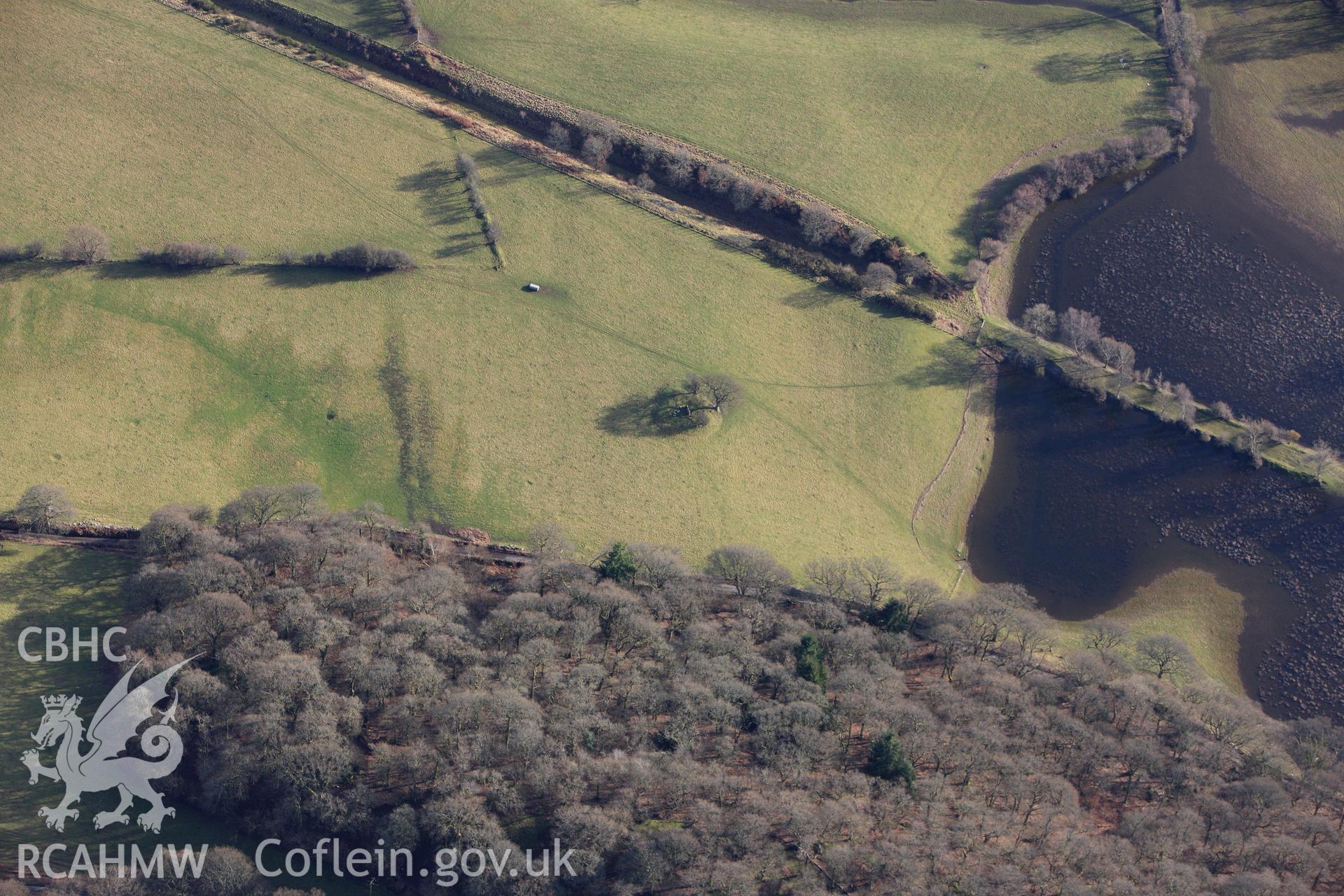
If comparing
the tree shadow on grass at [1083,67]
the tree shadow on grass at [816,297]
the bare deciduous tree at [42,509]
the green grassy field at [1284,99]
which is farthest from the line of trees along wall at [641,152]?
the bare deciduous tree at [42,509]

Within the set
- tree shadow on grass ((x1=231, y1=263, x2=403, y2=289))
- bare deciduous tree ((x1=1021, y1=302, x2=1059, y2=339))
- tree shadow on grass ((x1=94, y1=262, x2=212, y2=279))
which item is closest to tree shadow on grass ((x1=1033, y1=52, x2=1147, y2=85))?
bare deciduous tree ((x1=1021, y1=302, x2=1059, y2=339))

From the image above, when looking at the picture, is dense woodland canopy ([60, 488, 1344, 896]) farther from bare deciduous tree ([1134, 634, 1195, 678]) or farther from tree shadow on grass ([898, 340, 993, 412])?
tree shadow on grass ([898, 340, 993, 412])

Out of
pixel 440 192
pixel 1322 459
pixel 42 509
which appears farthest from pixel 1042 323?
pixel 42 509

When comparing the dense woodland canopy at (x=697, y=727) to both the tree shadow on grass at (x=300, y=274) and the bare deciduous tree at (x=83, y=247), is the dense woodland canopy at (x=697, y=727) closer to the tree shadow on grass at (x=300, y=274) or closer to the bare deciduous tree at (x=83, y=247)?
the tree shadow on grass at (x=300, y=274)

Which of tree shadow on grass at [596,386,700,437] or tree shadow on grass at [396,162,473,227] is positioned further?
tree shadow on grass at [396,162,473,227]

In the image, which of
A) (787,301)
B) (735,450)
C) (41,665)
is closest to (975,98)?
(787,301)

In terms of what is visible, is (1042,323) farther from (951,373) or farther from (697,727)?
(697,727)

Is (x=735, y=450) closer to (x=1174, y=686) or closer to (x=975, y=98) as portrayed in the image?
(x=1174, y=686)
